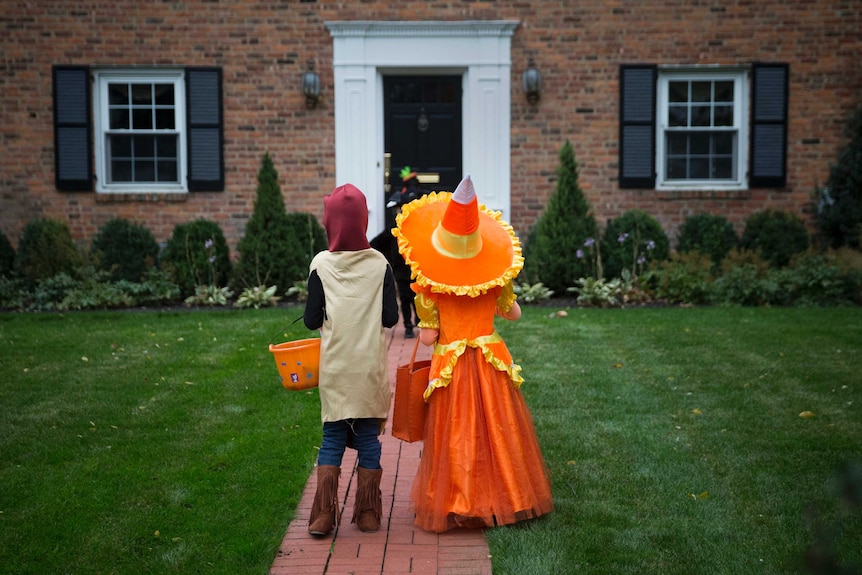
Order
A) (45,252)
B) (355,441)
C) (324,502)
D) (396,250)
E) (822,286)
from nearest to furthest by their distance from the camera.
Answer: (324,502), (355,441), (396,250), (822,286), (45,252)

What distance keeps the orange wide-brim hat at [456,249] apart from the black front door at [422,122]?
800 centimetres

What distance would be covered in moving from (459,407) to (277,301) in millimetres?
7146

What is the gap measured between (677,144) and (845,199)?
2176mm

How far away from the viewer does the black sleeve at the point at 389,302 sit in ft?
13.4

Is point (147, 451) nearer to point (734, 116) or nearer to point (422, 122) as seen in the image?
point (422, 122)

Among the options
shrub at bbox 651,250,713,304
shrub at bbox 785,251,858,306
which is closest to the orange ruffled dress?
shrub at bbox 651,250,713,304

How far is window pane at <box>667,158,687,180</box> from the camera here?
1248 centimetres

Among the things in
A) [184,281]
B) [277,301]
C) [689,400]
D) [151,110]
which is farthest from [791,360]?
[151,110]

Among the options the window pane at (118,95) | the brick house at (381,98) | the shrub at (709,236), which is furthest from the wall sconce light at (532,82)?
the window pane at (118,95)

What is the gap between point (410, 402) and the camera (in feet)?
13.7

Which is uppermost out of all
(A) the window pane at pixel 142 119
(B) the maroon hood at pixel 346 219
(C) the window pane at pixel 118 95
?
(C) the window pane at pixel 118 95

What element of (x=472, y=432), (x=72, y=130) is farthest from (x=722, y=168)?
(x=472, y=432)

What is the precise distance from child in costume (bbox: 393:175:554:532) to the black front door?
26.5 feet

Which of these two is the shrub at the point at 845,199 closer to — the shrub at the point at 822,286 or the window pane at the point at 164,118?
the shrub at the point at 822,286
